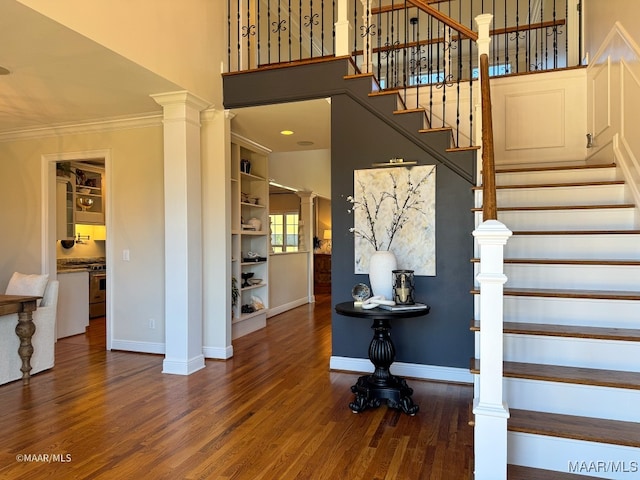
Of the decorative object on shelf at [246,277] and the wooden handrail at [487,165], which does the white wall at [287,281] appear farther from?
the wooden handrail at [487,165]

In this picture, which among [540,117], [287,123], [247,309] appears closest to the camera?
[540,117]

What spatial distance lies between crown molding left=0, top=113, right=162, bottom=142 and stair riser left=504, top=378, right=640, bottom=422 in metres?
4.17

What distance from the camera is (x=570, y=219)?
3166 millimetres

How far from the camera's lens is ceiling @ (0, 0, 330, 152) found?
2.72 metres

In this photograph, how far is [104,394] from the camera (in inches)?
131

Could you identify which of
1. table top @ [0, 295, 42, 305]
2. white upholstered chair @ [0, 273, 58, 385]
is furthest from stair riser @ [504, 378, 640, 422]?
white upholstered chair @ [0, 273, 58, 385]

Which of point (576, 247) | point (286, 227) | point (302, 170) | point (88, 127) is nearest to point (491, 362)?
point (576, 247)

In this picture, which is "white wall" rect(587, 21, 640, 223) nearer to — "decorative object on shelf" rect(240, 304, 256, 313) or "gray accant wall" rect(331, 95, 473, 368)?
"gray accant wall" rect(331, 95, 473, 368)

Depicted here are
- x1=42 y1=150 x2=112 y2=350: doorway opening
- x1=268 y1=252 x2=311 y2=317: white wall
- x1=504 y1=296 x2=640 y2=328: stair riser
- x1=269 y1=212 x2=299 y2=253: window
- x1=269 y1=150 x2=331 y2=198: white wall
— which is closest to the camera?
x1=504 y1=296 x2=640 y2=328: stair riser

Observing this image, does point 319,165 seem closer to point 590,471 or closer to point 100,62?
point 100,62

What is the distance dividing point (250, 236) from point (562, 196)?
4050 mm

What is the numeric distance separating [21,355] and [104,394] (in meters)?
0.92

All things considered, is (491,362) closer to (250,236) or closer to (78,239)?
(250,236)

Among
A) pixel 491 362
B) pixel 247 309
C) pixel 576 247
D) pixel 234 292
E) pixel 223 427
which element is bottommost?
pixel 223 427
